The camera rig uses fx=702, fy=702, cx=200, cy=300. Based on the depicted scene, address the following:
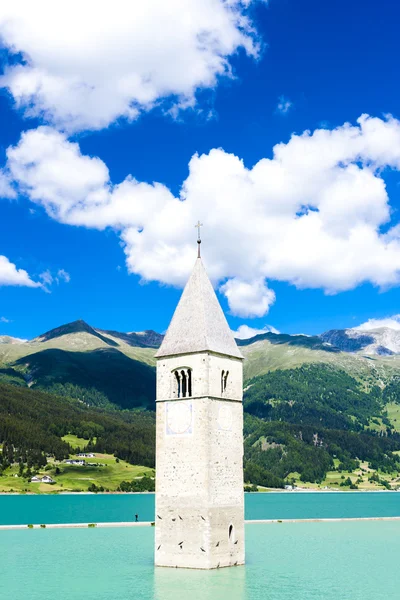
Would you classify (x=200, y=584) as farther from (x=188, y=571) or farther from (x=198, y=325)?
(x=198, y=325)

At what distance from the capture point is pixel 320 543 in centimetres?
8200

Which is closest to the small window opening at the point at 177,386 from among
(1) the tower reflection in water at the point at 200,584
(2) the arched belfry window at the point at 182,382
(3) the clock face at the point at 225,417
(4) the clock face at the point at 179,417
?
(2) the arched belfry window at the point at 182,382

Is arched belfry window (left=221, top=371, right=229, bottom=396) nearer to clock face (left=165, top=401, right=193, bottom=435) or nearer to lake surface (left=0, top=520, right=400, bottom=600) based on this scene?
clock face (left=165, top=401, right=193, bottom=435)

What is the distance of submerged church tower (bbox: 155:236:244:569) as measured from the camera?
50.5 m

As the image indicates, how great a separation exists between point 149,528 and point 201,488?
180 feet

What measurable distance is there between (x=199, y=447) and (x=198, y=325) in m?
9.45

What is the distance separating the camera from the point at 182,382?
54219mm

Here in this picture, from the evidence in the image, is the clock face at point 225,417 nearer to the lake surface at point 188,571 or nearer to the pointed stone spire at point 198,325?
the pointed stone spire at point 198,325

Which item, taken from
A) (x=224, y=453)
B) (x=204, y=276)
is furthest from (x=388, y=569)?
(x=204, y=276)

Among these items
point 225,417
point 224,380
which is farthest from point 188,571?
point 224,380

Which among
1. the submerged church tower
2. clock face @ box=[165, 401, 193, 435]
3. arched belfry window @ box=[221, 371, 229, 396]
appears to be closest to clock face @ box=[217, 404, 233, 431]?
the submerged church tower

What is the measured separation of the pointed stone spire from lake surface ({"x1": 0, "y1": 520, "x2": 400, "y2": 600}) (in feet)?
52.9

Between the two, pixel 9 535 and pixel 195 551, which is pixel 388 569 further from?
pixel 9 535

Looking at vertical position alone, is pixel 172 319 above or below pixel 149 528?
above
